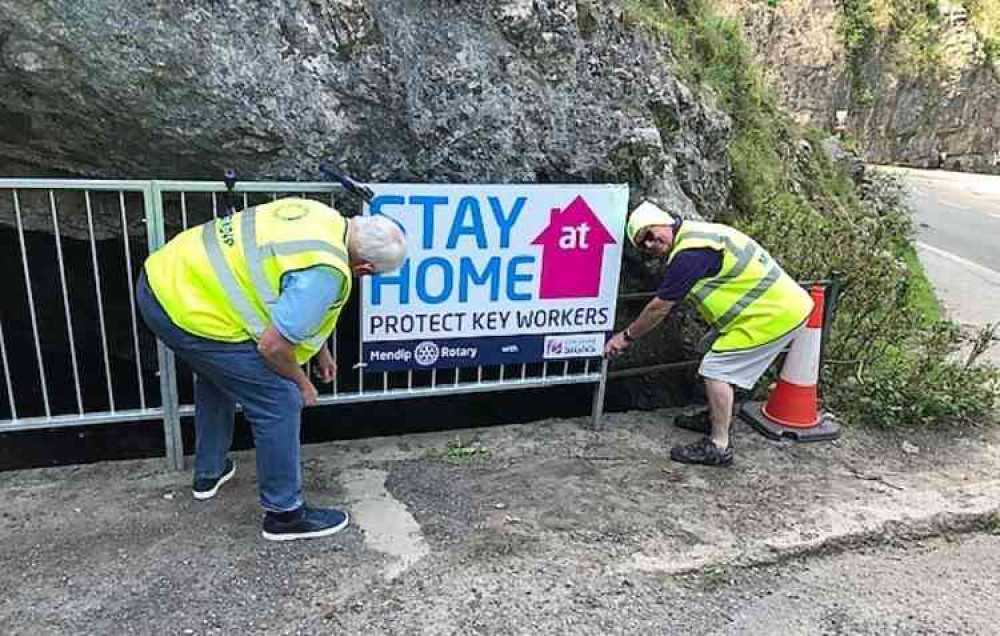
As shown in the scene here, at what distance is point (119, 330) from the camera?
220 inches

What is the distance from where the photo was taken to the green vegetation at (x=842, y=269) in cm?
511

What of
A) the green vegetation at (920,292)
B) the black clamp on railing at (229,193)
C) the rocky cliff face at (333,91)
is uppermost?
the rocky cliff face at (333,91)

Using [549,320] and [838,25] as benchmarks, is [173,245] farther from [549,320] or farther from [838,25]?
[838,25]

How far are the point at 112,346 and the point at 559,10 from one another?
12.4ft

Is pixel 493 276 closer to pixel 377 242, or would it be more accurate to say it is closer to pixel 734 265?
pixel 377 242

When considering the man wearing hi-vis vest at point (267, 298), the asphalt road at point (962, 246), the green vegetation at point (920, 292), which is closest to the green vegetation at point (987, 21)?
the asphalt road at point (962, 246)

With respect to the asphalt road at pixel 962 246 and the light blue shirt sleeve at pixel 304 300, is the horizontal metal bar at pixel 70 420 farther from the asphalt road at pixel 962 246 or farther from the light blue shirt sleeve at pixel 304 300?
the asphalt road at pixel 962 246

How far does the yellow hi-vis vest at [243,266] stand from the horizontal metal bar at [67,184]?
20.7 inches

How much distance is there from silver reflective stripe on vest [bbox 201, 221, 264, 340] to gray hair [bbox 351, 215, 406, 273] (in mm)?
454

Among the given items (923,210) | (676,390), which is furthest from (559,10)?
(923,210)

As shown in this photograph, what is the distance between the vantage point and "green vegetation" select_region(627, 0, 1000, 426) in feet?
16.8

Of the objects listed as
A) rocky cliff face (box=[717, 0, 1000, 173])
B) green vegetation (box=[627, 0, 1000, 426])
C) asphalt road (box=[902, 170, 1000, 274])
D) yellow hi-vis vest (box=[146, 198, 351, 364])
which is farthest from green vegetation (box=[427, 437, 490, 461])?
rocky cliff face (box=[717, 0, 1000, 173])

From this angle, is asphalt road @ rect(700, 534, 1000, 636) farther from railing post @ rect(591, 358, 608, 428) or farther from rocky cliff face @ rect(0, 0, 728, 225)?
rocky cliff face @ rect(0, 0, 728, 225)

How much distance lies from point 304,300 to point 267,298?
8.7 inches
